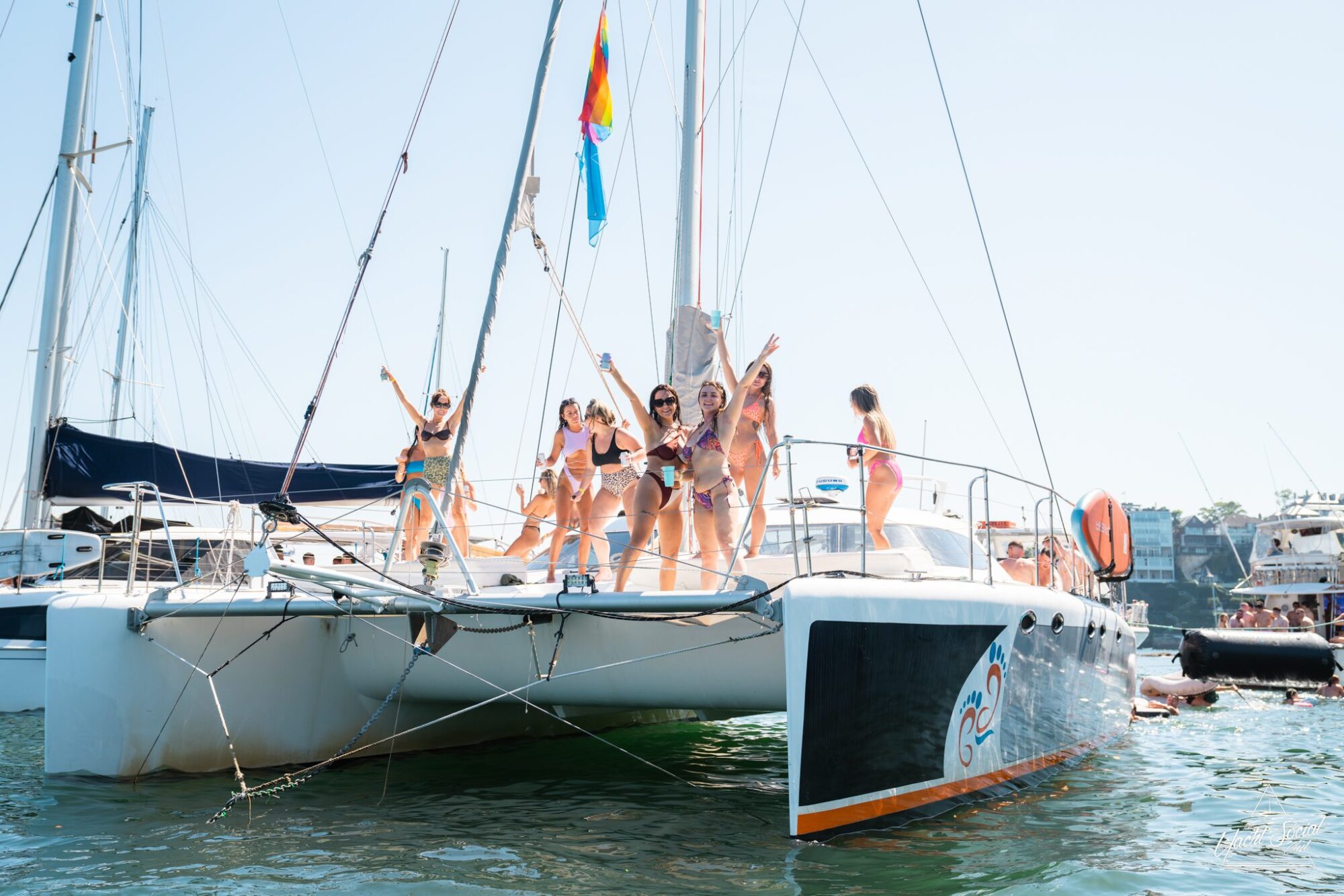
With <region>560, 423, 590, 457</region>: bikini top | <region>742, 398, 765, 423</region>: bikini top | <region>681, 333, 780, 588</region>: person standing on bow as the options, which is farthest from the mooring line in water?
<region>560, 423, 590, 457</region>: bikini top

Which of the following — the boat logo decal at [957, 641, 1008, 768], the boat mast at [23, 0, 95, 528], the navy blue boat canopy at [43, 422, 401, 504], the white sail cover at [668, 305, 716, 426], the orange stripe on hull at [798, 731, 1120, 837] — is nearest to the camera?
the orange stripe on hull at [798, 731, 1120, 837]

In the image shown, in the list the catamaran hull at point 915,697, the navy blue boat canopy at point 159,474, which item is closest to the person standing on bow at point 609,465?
the catamaran hull at point 915,697

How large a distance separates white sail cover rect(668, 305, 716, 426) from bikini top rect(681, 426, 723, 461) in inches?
63.5

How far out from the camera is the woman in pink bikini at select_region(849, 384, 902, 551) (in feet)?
23.6

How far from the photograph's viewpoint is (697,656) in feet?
21.8

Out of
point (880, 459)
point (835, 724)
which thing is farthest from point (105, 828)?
point (880, 459)

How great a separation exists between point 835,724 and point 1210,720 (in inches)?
384

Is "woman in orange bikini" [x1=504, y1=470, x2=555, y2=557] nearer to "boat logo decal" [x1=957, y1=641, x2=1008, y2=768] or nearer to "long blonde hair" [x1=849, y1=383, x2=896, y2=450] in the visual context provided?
"long blonde hair" [x1=849, y1=383, x2=896, y2=450]

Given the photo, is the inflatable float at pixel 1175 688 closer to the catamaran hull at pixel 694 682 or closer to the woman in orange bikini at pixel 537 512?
the catamaran hull at pixel 694 682

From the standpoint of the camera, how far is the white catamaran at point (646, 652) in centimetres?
546

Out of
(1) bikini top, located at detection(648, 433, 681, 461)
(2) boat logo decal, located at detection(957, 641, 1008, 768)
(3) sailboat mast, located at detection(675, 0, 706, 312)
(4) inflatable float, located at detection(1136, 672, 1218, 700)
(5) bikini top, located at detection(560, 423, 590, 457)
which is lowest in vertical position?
(4) inflatable float, located at detection(1136, 672, 1218, 700)

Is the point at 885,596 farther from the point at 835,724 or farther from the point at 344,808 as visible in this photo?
the point at 344,808

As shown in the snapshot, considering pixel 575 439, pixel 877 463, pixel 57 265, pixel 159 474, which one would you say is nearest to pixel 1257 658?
pixel 877 463

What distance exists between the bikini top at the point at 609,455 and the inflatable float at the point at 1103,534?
3.25 metres
